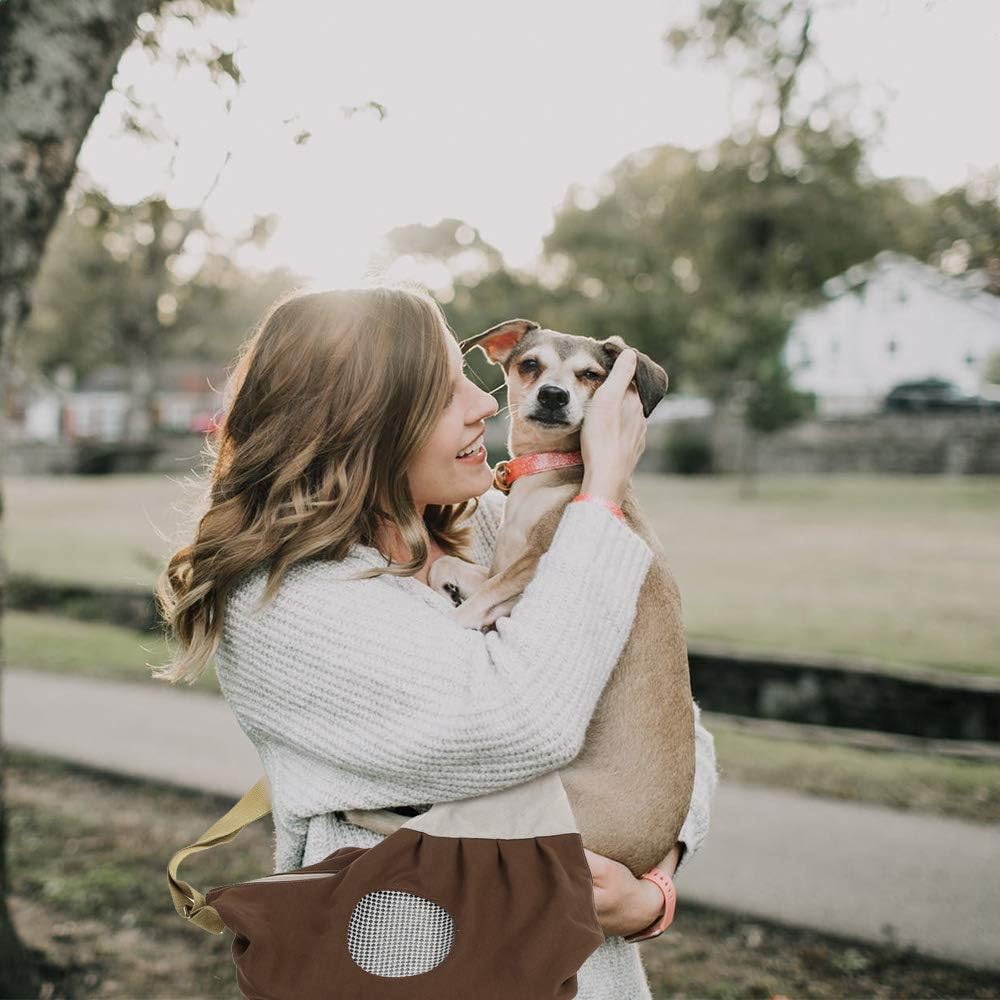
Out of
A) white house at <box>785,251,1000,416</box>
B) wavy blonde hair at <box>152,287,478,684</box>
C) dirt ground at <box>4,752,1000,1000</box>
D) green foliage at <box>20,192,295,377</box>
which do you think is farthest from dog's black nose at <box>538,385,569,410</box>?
white house at <box>785,251,1000,416</box>

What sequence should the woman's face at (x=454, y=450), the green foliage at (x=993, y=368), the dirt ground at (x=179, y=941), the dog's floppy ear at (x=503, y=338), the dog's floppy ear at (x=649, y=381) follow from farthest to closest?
the green foliage at (x=993, y=368)
the dirt ground at (x=179, y=941)
the dog's floppy ear at (x=503, y=338)
the dog's floppy ear at (x=649, y=381)
the woman's face at (x=454, y=450)

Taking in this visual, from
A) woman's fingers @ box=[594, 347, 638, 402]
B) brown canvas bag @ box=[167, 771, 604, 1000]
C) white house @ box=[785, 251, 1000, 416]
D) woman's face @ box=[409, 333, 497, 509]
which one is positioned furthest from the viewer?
white house @ box=[785, 251, 1000, 416]

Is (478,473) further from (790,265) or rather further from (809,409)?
(790,265)

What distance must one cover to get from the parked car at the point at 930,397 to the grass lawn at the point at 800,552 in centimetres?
596

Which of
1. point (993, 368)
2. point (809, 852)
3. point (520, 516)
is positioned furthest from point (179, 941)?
point (993, 368)

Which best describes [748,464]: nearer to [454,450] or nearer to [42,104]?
[42,104]

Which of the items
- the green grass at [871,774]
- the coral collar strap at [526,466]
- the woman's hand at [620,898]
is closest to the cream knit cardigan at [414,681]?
the woman's hand at [620,898]

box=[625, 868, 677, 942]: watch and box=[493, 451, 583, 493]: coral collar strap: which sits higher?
box=[493, 451, 583, 493]: coral collar strap

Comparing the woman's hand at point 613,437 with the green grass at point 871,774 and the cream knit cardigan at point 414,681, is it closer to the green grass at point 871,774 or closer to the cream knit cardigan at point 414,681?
the cream knit cardigan at point 414,681

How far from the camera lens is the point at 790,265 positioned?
41.2m

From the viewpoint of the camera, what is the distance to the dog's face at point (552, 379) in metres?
3.19

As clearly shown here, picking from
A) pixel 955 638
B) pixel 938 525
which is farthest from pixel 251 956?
pixel 938 525

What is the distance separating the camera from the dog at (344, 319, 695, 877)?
2031 millimetres

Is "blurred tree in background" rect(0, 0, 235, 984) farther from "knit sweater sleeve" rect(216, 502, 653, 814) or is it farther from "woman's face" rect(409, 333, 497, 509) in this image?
"knit sweater sleeve" rect(216, 502, 653, 814)
